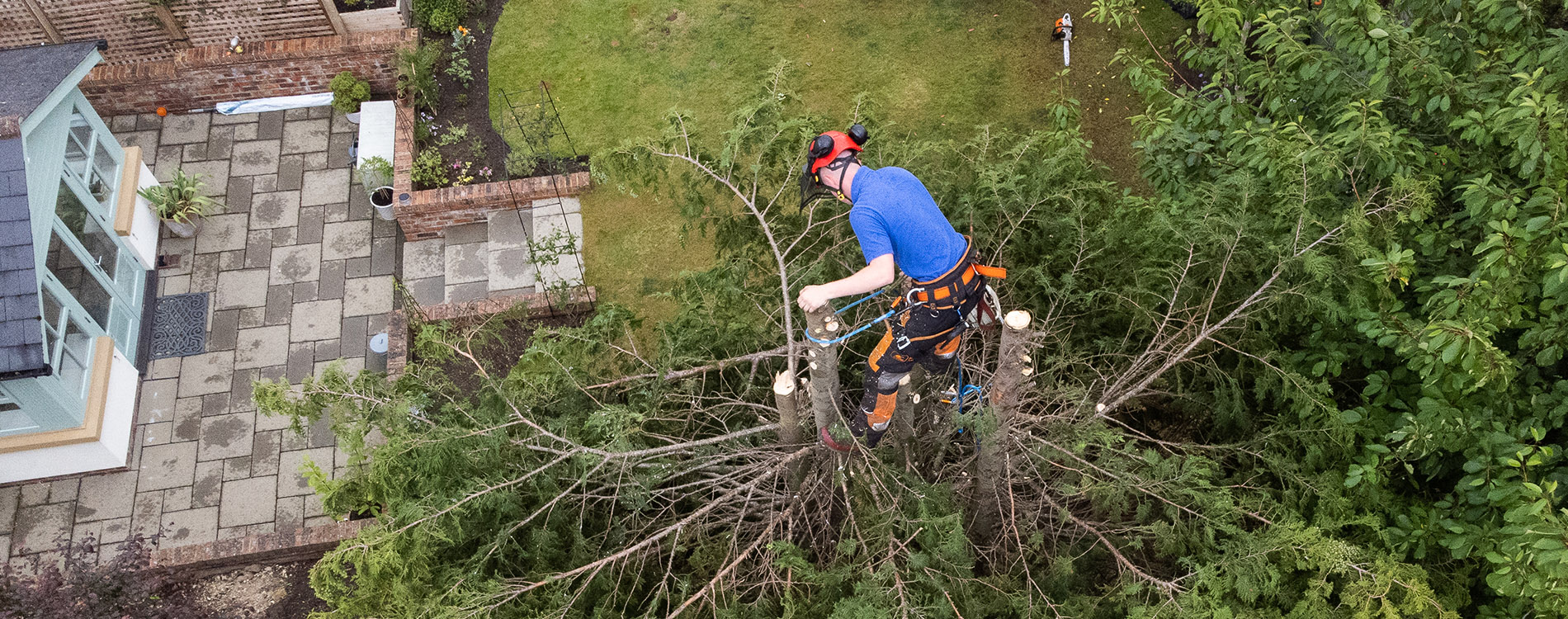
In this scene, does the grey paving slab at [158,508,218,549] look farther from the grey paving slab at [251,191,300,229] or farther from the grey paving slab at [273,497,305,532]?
the grey paving slab at [251,191,300,229]

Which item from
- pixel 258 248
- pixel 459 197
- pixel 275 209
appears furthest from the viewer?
pixel 275 209

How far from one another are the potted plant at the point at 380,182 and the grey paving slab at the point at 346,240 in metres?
0.26

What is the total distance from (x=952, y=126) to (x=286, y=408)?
20.3 feet

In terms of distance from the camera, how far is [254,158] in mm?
9086

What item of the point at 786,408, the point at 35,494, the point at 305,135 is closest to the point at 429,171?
the point at 305,135

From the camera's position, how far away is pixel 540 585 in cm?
437

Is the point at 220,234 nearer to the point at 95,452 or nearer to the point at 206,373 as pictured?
the point at 206,373

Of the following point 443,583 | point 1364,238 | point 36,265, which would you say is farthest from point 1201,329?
point 36,265

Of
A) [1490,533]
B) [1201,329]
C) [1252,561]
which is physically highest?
[1201,329]

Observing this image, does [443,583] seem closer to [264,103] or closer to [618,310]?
[618,310]

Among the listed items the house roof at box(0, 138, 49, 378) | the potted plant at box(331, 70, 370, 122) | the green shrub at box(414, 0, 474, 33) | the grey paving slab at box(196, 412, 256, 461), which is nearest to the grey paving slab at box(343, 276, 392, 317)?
the grey paving slab at box(196, 412, 256, 461)

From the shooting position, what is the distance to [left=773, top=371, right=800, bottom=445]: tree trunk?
13.2 feet

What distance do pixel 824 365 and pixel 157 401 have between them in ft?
22.2

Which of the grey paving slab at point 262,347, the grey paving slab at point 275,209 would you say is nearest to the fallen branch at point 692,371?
the grey paving slab at point 262,347
